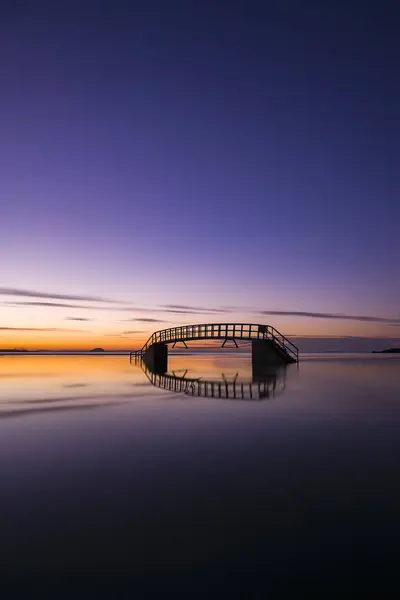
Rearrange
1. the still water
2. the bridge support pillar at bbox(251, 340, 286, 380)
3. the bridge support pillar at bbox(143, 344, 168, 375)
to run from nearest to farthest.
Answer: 1. the still water
2. the bridge support pillar at bbox(251, 340, 286, 380)
3. the bridge support pillar at bbox(143, 344, 168, 375)

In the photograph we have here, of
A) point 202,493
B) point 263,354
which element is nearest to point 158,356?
point 263,354

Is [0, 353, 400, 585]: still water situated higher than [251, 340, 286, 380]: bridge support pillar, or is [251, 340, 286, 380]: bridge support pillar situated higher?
[251, 340, 286, 380]: bridge support pillar

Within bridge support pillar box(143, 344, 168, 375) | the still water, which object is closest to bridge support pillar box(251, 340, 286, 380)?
bridge support pillar box(143, 344, 168, 375)

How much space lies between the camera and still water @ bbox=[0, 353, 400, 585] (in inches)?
177

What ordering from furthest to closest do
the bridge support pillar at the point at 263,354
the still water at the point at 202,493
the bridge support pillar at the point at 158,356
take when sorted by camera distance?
the bridge support pillar at the point at 158,356 < the bridge support pillar at the point at 263,354 < the still water at the point at 202,493

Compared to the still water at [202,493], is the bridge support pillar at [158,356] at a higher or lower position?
higher

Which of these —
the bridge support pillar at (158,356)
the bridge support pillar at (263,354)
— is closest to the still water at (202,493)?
the bridge support pillar at (263,354)

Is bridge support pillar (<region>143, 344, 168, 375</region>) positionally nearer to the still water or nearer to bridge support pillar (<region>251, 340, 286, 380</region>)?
bridge support pillar (<region>251, 340, 286, 380</region>)

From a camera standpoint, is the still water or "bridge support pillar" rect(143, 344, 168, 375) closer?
the still water

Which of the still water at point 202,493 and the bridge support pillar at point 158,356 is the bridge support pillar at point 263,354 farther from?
the still water at point 202,493

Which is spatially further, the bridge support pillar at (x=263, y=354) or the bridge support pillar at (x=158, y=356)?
the bridge support pillar at (x=158, y=356)

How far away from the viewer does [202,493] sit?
6.54 m

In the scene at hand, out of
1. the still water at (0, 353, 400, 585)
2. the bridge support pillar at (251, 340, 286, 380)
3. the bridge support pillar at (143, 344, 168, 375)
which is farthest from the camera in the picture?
the bridge support pillar at (143, 344, 168, 375)

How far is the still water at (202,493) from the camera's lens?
449 centimetres
